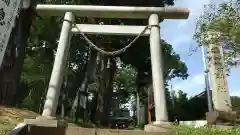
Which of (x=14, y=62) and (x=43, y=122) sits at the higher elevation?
(x=14, y=62)

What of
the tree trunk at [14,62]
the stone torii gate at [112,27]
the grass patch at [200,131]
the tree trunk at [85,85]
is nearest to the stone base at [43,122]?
the stone torii gate at [112,27]

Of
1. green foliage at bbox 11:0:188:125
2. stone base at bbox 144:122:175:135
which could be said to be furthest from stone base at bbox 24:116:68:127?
green foliage at bbox 11:0:188:125

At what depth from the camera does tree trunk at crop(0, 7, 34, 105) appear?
10250mm

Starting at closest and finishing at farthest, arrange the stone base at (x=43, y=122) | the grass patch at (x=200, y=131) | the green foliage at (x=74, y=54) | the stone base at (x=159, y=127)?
the grass patch at (x=200, y=131) < the stone base at (x=43, y=122) < the stone base at (x=159, y=127) < the green foliage at (x=74, y=54)

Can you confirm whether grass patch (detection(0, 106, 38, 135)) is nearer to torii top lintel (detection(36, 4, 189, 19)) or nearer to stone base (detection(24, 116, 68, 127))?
stone base (detection(24, 116, 68, 127))

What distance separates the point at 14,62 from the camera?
10828 mm

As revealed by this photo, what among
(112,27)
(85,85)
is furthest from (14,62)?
(85,85)

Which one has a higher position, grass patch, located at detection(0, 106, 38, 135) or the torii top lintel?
the torii top lintel

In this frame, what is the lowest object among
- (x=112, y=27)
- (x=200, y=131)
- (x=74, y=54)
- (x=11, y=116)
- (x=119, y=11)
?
(x=200, y=131)

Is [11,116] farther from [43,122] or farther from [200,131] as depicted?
[200,131]

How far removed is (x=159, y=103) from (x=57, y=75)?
284 centimetres

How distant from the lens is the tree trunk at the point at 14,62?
10.2 metres

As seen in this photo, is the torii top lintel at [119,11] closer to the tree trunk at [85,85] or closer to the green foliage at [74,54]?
the green foliage at [74,54]

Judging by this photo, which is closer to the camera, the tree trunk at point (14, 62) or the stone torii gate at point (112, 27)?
the stone torii gate at point (112, 27)
